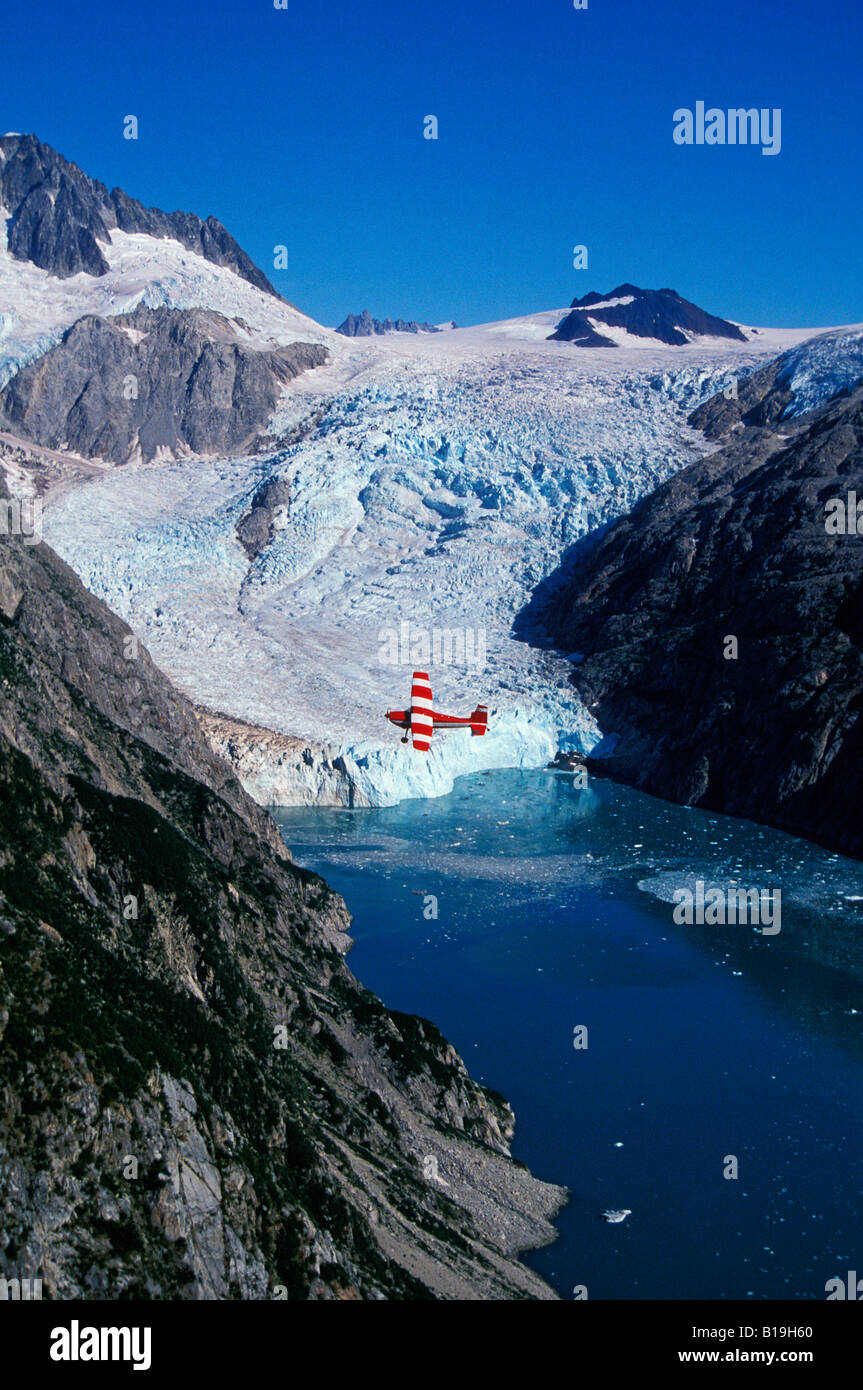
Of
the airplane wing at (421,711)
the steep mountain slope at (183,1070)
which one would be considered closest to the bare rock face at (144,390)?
the steep mountain slope at (183,1070)

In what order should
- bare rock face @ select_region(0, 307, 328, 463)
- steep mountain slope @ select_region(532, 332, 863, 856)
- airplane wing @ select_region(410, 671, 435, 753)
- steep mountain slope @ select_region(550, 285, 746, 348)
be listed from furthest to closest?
steep mountain slope @ select_region(550, 285, 746, 348)
bare rock face @ select_region(0, 307, 328, 463)
steep mountain slope @ select_region(532, 332, 863, 856)
airplane wing @ select_region(410, 671, 435, 753)

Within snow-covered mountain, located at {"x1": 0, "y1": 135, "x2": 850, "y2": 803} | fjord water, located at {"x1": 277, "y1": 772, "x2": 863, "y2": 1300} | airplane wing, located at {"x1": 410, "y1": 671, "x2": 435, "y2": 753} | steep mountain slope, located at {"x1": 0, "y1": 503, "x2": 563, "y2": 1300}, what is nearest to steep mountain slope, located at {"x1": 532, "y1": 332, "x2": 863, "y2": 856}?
fjord water, located at {"x1": 277, "y1": 772, "x2": 863, "y2": 1300}

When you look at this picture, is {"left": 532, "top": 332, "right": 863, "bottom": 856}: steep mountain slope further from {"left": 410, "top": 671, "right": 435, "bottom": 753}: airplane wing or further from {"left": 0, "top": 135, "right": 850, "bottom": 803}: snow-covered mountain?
{"left": 410, "top": 671, "right": 435, "bottom": 753}: airplane wing

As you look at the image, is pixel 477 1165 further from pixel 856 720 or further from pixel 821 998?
pixel 856 720

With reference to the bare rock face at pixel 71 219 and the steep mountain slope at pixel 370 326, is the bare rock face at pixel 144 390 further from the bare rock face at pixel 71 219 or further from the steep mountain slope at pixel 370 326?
the steep mountain slope at pixel 370 326

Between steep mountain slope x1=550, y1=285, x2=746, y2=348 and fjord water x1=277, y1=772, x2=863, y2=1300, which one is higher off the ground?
steep mountain slope x1=550, y1=285, x2=746, y2=348

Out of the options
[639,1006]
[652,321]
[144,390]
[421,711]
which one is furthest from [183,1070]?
[652,321]
